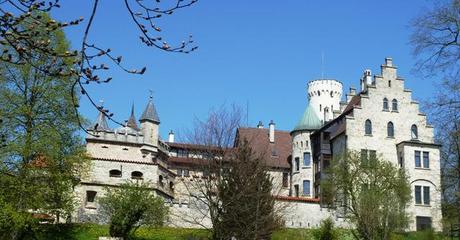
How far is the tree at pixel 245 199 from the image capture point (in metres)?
26.5

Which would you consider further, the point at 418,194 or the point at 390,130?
the point at 390,130

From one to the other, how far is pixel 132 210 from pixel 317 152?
2146 centimetres

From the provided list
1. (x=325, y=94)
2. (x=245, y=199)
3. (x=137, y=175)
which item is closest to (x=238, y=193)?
(x=245, y=199)

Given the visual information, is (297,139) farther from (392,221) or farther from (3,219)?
(3,219)

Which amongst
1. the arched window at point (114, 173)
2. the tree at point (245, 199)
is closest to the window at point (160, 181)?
the arched window at point (114, 173)

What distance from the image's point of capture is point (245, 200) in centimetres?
2728

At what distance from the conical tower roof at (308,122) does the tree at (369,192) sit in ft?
37.4

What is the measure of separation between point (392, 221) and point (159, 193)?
1971 centimetres

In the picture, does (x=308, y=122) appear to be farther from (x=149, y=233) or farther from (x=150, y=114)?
(x=149, y=233)

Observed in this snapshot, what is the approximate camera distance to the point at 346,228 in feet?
125

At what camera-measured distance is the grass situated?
33.3 meters

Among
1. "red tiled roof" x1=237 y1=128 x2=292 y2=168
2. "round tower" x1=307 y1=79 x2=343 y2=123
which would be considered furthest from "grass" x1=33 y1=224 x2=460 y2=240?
"round tower" x1=307 y1=79 x2=343 y2=123

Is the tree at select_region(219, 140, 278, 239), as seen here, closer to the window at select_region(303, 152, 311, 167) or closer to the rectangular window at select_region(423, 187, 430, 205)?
the rectangular window at select_region(423, 187, 430, 205)

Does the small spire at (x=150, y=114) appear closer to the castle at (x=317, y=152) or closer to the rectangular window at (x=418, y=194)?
the castle at (x=317, y=152)
